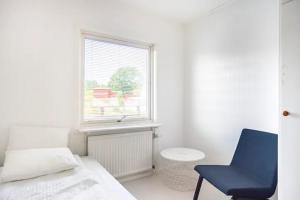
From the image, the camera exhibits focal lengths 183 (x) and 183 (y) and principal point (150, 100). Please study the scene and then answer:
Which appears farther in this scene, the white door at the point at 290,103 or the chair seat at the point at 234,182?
the chair seat at the point at 234,182

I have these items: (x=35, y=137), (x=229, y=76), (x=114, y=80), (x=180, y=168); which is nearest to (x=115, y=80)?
(x=114, y=80)

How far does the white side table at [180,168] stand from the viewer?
2265 millimetres

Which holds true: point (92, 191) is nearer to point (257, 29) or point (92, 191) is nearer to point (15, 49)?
point (15, 49)

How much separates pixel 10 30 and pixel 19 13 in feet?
0.67

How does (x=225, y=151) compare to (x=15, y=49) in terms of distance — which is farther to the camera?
(x=225, y=151)

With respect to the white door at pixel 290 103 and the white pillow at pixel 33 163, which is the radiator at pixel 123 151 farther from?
the white door at pixel 290 103

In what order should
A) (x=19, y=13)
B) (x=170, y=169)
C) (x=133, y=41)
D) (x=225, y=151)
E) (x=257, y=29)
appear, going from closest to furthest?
(x=19, y=13) → (x=257, y=29) → (x=225, y=151) → (x=133, y=41) → (x=170, y=169)

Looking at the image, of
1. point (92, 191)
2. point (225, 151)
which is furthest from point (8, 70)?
point (225, 151)

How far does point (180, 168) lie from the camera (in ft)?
9.53

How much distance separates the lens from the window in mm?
2344

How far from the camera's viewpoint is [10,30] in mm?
1832

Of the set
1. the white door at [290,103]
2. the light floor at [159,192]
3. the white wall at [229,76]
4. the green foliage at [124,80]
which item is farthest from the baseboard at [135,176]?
the white door at [290,103]

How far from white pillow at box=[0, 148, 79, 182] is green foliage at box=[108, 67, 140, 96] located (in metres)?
1.15

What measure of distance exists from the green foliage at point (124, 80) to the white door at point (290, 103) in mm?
1855
